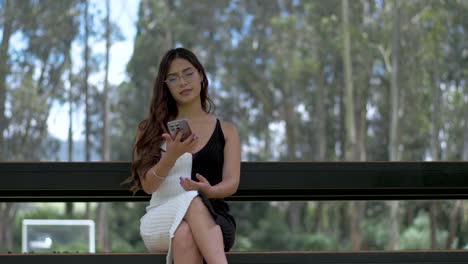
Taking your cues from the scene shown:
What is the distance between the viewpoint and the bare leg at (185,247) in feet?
6.00

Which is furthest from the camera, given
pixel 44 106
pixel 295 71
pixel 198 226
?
pixel 295 71

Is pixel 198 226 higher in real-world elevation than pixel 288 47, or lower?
lower

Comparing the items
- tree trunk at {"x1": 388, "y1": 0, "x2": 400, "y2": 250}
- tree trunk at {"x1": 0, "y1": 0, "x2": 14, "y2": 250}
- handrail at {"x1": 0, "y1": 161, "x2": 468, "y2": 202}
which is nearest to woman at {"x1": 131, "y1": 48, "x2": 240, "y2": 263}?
handrail at {"x1": 0, "y1": 161, "x2": 468, "y2": 202}

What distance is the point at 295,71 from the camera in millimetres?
13914

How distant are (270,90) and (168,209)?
12171 millimetres

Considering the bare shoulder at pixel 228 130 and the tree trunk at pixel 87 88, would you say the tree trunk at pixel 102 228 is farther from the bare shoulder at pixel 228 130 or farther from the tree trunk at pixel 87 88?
the bare shoulder at pixel 228 130

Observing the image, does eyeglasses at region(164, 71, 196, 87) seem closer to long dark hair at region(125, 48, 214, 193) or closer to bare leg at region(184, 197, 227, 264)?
long dark hair at region(125, 48, 214, 193)

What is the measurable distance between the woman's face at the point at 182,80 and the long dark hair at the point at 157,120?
0.5 inches

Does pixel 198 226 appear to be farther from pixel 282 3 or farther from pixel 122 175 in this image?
pixel 282 3

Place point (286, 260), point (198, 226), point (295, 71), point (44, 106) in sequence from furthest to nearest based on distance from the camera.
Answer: point (295, 71) → point (44, 106) → point (286, 260) → point (198, 226)

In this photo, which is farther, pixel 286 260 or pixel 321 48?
pixel 321 48

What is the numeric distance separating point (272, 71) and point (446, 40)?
3.12 m

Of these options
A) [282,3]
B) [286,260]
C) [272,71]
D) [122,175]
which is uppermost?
[282,3]

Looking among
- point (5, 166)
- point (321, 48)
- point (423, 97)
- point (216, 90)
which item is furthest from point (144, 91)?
point (5, 166)
